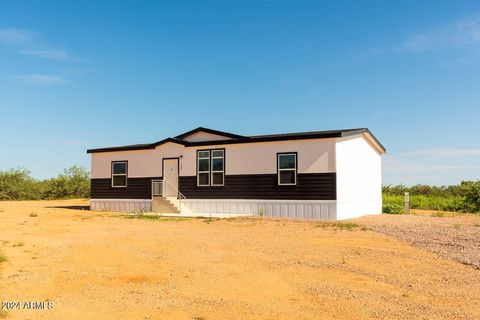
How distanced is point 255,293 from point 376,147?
22.1m

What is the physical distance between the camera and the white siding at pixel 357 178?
21.4 meters

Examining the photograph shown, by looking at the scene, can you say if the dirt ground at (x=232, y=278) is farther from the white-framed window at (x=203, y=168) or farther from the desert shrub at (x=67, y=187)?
the desert shrub at (x=67, y=187)

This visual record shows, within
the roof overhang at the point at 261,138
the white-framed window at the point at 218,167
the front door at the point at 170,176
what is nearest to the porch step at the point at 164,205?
the front door at the point at 170,176

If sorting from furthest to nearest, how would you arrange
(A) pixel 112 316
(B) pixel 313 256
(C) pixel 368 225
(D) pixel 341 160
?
(D) pixel 341 160 < (C) pixel 368 225 < (B) pixel 313 256 < (A) pixel 112 316

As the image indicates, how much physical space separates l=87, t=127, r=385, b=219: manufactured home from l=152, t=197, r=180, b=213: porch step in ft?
0.19

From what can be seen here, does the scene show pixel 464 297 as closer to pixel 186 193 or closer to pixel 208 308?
pixel 208 308

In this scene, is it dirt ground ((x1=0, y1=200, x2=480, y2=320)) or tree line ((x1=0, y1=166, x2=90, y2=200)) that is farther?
tree line ((x1=0, y1=166, x2=90, y2=200))

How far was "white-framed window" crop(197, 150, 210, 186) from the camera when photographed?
24812 millimetres

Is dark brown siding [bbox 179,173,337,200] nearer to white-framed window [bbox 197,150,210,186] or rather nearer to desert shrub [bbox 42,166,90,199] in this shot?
white-framed window [bbox 197,150,210,186]

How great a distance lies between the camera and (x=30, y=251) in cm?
1109

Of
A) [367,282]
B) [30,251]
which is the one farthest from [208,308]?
[30,251]

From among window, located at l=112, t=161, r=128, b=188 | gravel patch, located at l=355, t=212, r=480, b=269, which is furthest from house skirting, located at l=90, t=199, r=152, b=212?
gravel patch, located at l=355, t=212, r=480, b=269

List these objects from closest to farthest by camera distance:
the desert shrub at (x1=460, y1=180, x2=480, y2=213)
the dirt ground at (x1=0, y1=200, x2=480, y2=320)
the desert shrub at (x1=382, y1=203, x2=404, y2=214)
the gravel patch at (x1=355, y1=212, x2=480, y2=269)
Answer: the dirt ground at (x1=0, y1=200, x2=480, y2=320) < the gravel patch at (x1=355, y1=212, x2=480, y2=269) < the desert shrub at (x1=382, y1=203, x2=404, y2=214) < the desert shrub at (x1=460, y1=180, x2=480, y2=213)

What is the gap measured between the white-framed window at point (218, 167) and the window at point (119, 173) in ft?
22.1
